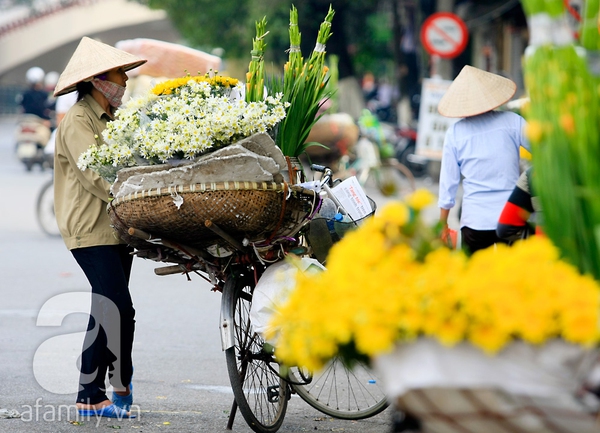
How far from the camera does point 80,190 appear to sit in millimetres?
4559

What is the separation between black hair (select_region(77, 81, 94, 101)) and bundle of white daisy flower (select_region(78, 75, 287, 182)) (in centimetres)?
51

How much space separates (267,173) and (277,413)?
4.65 ft

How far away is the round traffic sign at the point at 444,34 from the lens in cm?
1436

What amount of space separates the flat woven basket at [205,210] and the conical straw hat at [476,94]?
4.18 ft

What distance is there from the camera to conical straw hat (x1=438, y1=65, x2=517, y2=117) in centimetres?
486

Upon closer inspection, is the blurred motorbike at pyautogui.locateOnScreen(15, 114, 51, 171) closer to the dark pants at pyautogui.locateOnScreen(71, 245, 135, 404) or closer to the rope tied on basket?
the dark pants at pyautogui.locateOnScreen(71, 245, 135, 404)

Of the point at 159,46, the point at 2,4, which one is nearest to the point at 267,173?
the point at 159,46

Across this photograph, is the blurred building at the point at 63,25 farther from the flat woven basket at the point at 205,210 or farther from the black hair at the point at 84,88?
the flat woven basket at the point at 205,210

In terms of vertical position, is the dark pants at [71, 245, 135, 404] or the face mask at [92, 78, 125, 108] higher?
the face mask at [92, 78, 125, 108]

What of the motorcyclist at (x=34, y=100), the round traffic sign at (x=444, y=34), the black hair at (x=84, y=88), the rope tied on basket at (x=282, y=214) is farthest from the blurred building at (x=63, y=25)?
the rope tied on basket at (x=282, y=214)

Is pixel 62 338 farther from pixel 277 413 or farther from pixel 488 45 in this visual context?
pixel 488 45

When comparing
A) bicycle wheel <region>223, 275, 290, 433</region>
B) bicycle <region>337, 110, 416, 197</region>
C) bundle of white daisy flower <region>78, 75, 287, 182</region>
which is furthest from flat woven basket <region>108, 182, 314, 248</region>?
bicycle <region>337, 110, 416, 197</region>

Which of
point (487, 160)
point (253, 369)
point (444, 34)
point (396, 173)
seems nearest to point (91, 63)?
point (253, 369)

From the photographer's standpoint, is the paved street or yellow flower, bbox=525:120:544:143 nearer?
yellow flower, bbox=525:120:544:143
